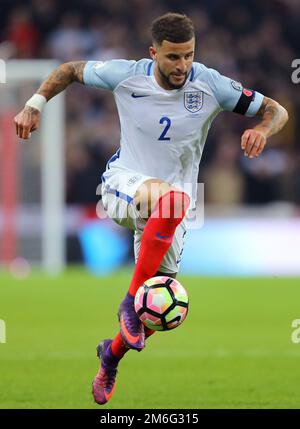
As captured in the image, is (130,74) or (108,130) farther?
(108,130)

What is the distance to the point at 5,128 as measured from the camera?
1812 cm

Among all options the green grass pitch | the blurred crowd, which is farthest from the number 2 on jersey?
the blurred crowd

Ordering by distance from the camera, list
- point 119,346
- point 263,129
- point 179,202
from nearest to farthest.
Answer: point 179,202
point 263,129
point 119,346

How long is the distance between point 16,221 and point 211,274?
3.10 m

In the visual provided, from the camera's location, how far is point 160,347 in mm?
11828

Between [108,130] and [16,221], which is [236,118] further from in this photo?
[16,221]

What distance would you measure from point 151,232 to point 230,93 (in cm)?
114

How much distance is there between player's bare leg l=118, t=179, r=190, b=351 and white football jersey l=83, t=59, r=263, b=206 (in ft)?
1.40

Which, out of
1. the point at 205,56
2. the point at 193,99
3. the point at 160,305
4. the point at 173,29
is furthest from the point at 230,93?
the point at 205,56

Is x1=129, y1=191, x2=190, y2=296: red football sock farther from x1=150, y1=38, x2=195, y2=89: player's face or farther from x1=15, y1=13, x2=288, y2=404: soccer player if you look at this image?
x1=150, y1=38, x2=195, y2=89: player's face

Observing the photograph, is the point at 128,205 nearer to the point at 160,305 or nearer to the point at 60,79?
the point at 160,305

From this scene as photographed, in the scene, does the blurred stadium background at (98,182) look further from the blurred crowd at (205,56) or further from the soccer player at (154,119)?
the soccer player at (154,119)

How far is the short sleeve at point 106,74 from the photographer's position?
312 inches

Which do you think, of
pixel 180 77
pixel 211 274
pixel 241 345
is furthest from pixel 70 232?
pixel 180 77
